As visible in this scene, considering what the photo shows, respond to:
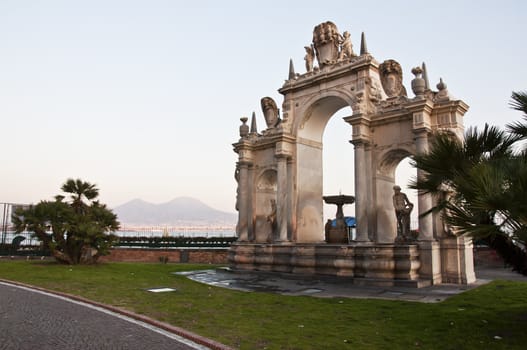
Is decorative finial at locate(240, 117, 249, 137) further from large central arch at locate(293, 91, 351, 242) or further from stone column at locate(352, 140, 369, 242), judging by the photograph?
stone column at locate(352, 140, 369, 242)

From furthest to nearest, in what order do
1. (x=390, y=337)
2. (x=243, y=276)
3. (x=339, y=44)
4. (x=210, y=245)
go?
(x=210, y=245)
(x=339, y=44)
(x=243, y=276)
(x=390, y=337)

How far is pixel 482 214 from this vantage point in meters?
6.74

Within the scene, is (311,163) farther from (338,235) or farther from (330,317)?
(330,317)

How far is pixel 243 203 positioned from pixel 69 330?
49.9 ft

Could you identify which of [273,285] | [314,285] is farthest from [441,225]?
[273,285]

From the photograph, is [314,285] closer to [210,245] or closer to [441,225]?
[441,225]

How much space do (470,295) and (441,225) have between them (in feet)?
13.5

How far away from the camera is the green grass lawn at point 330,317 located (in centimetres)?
732

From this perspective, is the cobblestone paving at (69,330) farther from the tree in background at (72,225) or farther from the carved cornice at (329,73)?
the carved cornice at (329,73)

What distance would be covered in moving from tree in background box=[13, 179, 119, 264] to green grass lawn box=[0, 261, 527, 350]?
861cm

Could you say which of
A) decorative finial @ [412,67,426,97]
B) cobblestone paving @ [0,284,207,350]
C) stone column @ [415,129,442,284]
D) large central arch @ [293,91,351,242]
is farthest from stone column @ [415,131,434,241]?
cobblestone paving @ [0,284,207,350]

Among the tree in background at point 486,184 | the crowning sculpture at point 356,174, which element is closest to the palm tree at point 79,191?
the crowning sculpture at point 356,174

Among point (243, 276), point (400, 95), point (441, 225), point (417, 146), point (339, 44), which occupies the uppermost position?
point (339, 44)

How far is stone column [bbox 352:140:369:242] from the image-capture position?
693 inches
